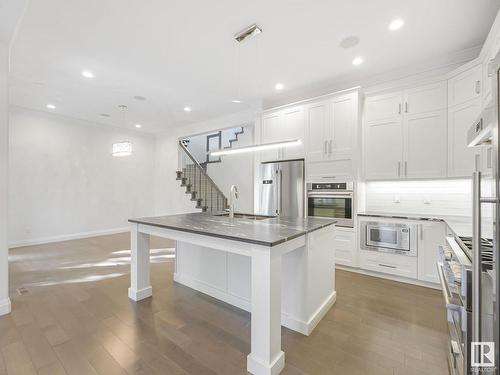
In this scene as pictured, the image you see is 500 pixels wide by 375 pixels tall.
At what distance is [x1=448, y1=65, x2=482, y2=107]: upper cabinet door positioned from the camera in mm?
2834

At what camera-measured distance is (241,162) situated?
695cm

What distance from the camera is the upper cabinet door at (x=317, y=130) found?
400cm

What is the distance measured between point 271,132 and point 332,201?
5.78 ft

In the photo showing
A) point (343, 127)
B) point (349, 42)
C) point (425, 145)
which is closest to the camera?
point (349, 42)

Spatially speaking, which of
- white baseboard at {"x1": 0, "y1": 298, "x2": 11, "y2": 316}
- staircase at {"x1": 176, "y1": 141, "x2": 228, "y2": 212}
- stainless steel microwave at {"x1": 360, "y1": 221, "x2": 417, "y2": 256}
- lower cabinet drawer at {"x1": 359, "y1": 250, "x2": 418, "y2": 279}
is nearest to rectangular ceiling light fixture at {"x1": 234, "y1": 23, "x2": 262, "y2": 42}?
stainless steel microwave at {"x1": 360, "y1": 221, "x2": 417, "y2": 256}

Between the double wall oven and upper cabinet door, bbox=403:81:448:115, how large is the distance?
1357mm

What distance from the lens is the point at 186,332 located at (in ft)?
6.98

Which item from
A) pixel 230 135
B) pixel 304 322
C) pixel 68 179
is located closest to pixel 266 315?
pixel 304 322

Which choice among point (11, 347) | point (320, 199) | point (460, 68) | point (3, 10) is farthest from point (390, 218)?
point (3, 10)

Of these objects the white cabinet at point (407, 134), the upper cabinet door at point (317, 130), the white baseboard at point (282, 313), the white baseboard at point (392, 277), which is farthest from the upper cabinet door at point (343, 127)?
the white baseboard at point (282, 313)

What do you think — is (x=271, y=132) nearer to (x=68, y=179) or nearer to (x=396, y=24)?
(x=396, y=24)

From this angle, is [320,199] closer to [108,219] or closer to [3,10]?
[3,10]

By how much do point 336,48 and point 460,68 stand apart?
5.15ft

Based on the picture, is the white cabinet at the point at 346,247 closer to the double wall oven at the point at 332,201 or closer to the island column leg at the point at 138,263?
the double wall oven at the point at 332,201
